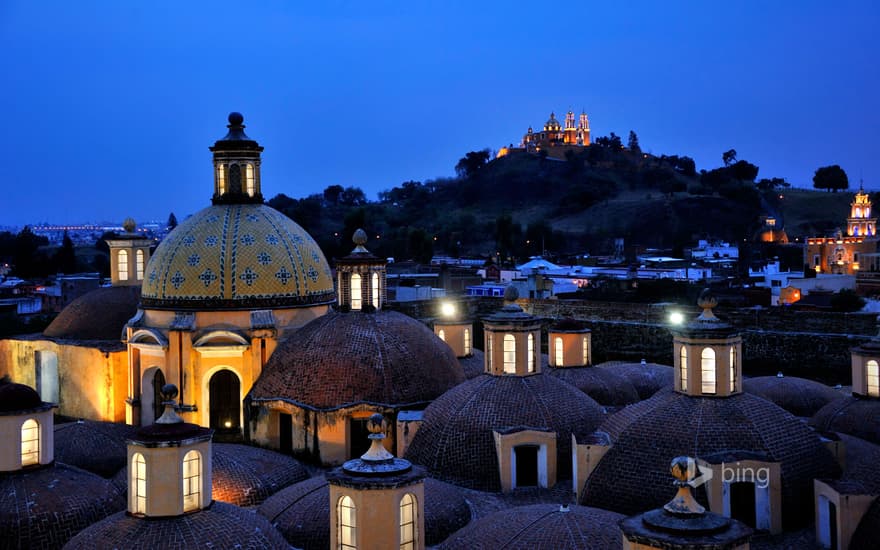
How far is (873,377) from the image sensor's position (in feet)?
78.9

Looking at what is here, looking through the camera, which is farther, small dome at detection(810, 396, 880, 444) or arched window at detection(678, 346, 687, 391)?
small dome at detection(810, 396, 880, 444)

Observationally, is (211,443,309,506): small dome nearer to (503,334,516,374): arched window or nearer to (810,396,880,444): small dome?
(503,334,516,374): arched window

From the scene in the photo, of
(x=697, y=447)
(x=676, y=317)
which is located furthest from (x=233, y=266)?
(x=676, y=317)

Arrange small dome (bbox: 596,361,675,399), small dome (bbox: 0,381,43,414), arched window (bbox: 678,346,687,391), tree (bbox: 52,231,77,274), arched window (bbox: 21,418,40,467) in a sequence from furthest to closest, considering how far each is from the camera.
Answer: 1. tree (bbox: 52,231,77,274)
2. small dome (bbox: 596,361,675,399)
3. arched window (bbox: 678,346,687,391)
4. arched window (bbox: 21,418,40,467)
5. small dome (bbox: 0,381,43,414)

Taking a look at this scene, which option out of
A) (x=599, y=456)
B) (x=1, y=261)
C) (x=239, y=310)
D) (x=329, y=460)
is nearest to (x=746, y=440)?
(x=599, y=456)

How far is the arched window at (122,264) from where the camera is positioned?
35656 mm

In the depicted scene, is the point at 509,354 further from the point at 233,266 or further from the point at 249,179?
the point at 249,179

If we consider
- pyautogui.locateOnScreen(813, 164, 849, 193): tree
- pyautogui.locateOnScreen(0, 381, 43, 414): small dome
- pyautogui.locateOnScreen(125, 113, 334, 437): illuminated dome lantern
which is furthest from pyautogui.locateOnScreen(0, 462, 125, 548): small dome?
pyautogui.locateOnScreen(813, 164, 849, 193): tree

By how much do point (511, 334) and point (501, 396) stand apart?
149cm

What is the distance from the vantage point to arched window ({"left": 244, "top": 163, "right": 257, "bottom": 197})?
31.0 m

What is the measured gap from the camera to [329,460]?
25.7 metres

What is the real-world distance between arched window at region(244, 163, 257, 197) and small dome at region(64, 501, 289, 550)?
15124 mm

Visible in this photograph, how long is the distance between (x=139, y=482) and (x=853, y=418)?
15845 mm

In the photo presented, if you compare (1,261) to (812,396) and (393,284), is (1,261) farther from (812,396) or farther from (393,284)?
(812,396)
